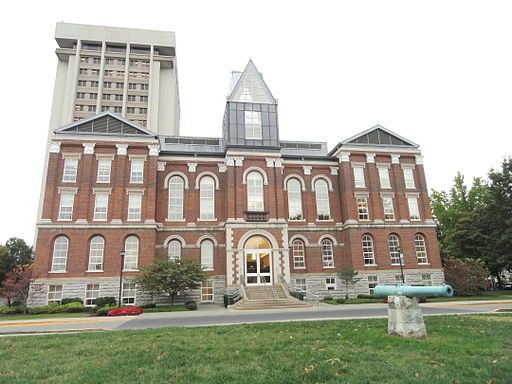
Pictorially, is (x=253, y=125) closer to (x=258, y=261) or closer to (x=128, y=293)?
(x=258, y=261)

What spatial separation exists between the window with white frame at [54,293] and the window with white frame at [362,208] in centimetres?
2644

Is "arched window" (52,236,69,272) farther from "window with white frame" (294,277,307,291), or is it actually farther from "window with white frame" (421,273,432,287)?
"window with white frame" (421,273,432,287)

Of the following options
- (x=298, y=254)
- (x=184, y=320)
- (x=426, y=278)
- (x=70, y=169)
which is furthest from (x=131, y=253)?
(x=426, y=278)

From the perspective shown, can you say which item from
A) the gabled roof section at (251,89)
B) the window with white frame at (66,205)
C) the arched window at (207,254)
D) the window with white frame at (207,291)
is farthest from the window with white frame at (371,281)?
the window with white frame at (66,205)

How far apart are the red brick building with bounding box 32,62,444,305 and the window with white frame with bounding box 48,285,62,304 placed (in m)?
0.08

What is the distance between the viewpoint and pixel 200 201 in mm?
30484

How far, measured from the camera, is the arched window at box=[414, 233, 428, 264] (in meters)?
31.3

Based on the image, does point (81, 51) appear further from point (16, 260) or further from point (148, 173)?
point (148, 173)

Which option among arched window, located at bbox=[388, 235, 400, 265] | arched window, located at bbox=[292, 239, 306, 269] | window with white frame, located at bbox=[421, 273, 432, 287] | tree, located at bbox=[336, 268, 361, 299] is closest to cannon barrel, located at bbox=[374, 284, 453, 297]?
tree, located at bbox=[336, 268, 361, 299]

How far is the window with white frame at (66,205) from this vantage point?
27.2 metres

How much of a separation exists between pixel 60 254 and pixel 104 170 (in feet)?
25.5

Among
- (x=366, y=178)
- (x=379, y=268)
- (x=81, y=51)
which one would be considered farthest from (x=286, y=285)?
(x=81, y=51)

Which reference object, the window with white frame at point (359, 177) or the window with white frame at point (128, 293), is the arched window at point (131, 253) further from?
the window with white frame at point (359, 177)

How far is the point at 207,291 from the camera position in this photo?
93.4 feet
